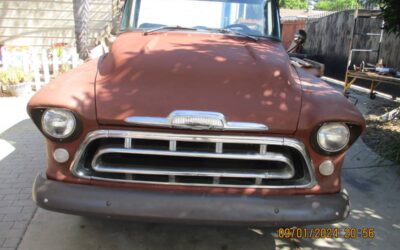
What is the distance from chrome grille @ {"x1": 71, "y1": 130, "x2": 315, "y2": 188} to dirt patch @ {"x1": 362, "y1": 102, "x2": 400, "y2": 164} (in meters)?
3.47

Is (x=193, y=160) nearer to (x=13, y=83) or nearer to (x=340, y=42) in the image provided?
(x=13, y=83)

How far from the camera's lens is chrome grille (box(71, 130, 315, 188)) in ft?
8.43

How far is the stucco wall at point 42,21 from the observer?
12992 mm

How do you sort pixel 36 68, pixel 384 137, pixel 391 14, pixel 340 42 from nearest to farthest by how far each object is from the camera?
1. pixel 391 14
2. pixel 384 137
3. pixel 36 68
4. pixel 340 42

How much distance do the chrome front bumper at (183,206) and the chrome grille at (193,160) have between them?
12 cm

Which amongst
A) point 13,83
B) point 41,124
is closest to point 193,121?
point 41,124

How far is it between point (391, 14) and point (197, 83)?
4.22m

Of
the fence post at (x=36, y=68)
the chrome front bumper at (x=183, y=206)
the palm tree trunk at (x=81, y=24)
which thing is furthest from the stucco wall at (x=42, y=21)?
the chrome front bumper at (x=183, y=206)

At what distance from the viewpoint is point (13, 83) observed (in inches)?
350

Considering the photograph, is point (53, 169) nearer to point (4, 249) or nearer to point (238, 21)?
point (4, 249)

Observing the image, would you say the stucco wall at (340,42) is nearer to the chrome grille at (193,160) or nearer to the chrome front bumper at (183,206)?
the chrome grille at (193,160)

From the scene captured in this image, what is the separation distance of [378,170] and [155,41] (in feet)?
11.5

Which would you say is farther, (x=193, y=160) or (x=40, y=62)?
(x=40, y=62)

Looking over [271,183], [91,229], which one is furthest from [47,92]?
[271,183]
